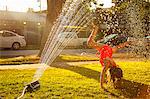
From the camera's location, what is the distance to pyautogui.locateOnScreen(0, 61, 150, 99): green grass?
852 cm

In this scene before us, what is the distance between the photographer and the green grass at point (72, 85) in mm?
8522

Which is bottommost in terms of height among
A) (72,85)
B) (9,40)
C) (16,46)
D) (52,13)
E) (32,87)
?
(16,46)

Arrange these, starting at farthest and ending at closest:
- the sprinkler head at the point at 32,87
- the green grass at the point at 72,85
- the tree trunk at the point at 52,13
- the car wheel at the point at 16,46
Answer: the car wheel at the point at 16,46 → the tree trunk at the point at 52,13 → the sprinkler head at the point at 32,87 → the green grass at the point at 72,85

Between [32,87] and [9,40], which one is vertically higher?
[32,87]

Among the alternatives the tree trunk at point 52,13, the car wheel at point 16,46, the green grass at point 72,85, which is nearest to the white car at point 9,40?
the car wheel at point 16,46

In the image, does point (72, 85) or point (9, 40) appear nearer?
point (72, 85)

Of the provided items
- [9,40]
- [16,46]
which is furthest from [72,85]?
[16,46]

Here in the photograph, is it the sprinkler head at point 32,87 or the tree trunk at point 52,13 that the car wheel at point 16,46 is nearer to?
the tree trunk at point 52,13

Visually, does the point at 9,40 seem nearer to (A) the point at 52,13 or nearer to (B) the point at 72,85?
(A) the point at 52,13

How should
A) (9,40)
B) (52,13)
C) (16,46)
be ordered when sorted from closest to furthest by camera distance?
(52,13) < (9,40) < (16,46)

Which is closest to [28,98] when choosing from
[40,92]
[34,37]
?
[40,92]

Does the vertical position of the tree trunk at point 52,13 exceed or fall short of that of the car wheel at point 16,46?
it exceeds it

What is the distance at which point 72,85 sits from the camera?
32.1ft

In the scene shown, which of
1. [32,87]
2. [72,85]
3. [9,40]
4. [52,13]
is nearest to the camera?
[32,87]
